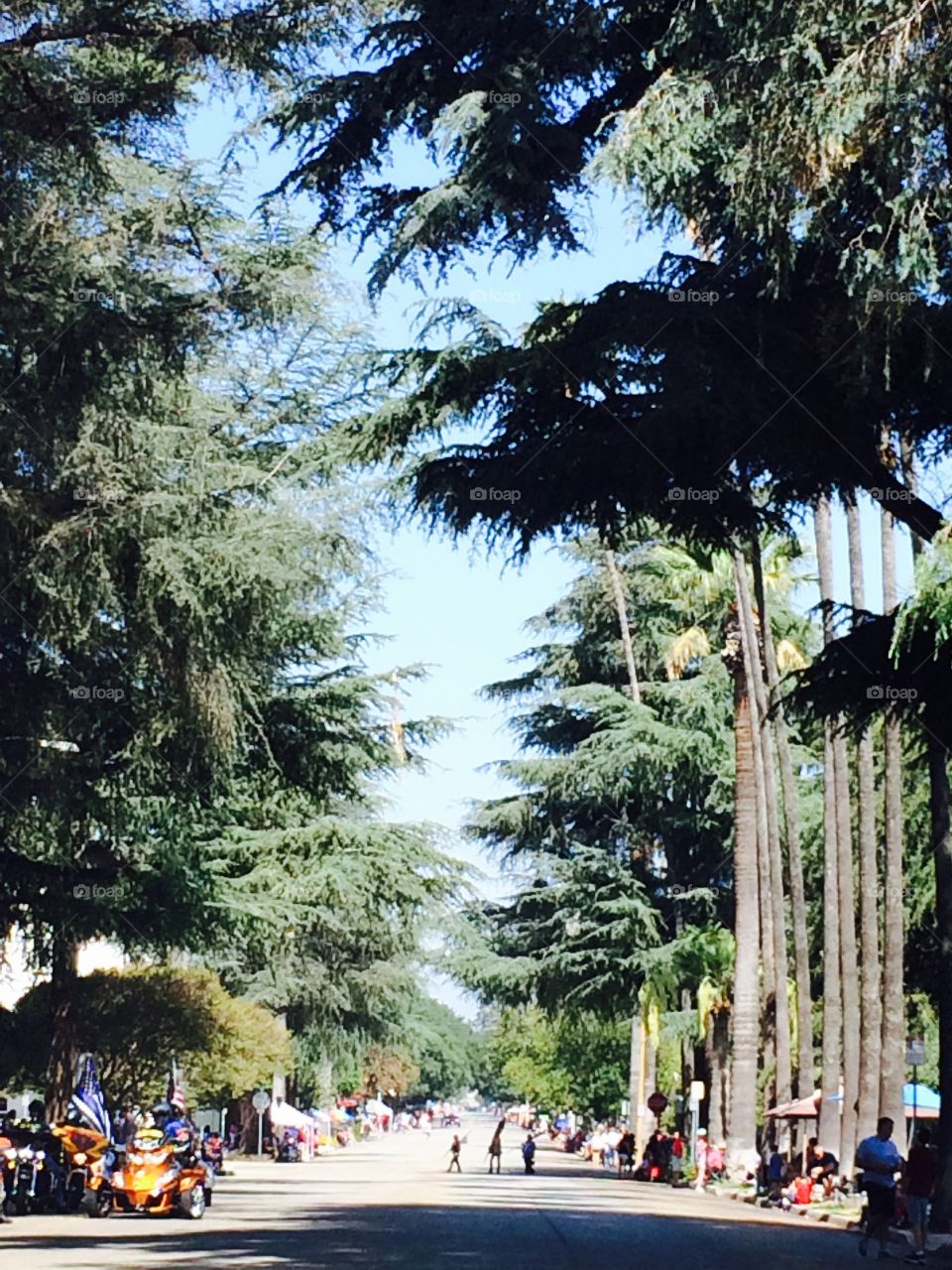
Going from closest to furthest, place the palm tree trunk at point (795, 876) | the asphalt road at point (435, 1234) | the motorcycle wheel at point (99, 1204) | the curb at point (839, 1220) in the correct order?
the asphalt road at point (435, 1234)
the curb at point (839, 1220)
the motorcycle wheel at point (99, 1204)
the palm tree trunk at point (795, 876)

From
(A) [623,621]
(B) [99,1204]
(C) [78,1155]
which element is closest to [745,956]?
(A) [623,621]

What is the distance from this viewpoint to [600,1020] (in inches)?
2206

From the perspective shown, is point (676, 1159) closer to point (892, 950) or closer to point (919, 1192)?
point (892, 950)

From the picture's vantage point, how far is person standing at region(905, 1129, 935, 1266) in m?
23.1

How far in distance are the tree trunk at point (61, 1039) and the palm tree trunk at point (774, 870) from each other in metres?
15.4

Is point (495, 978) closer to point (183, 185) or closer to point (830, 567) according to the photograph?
point (830, 567)

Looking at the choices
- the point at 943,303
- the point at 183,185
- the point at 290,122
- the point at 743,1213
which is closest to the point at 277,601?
the point at 183,185

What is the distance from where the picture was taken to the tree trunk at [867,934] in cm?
3700

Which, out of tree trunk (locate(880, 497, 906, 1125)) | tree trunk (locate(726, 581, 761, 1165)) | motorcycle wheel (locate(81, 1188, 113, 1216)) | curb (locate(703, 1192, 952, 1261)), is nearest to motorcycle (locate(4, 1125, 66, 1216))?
motorcycle wheel (locate(81, 1188, 113, 1216))

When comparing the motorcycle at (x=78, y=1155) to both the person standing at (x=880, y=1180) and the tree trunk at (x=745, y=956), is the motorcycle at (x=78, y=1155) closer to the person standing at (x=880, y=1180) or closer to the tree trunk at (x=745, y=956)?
the person standing at (x=880, y=1180)

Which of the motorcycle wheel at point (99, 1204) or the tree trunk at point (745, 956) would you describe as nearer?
the motorcycle wheel at point (99, 1204)

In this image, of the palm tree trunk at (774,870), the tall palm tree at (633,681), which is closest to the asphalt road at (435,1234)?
the palm tree trunk at (774,870)

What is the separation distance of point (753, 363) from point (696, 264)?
1.15 m

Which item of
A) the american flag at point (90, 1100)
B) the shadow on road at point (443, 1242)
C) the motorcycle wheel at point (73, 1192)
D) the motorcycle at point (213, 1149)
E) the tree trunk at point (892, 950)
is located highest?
the tree trunk at point (892, 950)
